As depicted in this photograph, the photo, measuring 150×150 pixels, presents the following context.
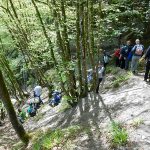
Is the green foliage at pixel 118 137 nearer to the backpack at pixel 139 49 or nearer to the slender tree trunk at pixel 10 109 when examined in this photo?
the slender tree trunk at pixel 10 109

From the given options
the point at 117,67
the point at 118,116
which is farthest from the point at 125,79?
the point at 118,116

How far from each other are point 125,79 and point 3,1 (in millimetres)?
9957

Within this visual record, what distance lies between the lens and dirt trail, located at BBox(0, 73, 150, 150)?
29.9 ft

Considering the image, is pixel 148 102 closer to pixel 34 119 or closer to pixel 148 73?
pixel 148 73

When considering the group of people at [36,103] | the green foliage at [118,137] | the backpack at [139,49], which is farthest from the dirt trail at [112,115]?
the group of people at [36,103]

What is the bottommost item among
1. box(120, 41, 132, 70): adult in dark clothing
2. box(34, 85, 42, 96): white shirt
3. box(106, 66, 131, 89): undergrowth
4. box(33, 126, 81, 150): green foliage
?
box(34, 85, 42, 96): white shirt

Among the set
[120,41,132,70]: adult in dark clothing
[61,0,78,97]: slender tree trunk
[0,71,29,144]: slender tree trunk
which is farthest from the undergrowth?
[0,71,29,144]: slender tree trunk

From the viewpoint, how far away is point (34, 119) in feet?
61.0

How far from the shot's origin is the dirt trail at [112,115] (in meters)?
9.11

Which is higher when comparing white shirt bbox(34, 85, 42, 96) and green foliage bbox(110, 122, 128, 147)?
green foliage bbox(110, 122, 128, 147)

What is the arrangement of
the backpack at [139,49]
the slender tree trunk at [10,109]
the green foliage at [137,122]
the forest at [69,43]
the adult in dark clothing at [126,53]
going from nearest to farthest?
1. the green foliage at [137,122]
2. the slender tree trunk at [10,109]
3. the forest at [69,43]
4. the backpack at [139,49]
5. the adult in dark clothing at [126,53]

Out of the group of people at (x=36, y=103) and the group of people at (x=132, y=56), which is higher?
the group of people at (x=132, y=56)

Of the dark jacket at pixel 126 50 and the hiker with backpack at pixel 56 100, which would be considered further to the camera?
the hiker with backpack at pixel 56 100

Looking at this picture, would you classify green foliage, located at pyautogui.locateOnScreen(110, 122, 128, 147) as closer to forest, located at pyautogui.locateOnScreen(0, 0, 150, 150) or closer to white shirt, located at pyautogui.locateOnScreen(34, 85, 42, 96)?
forest, located at pyautogui.locateOnScreen(0, 0, 150, 150)
